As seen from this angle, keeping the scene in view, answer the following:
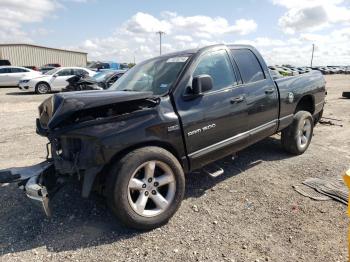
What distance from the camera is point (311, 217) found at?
361 centimetres

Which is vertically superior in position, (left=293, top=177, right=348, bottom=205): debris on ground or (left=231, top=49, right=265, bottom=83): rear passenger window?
(left=231, top=49, right=265, bottom=83): rear passenger window

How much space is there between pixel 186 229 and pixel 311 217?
1.38 m

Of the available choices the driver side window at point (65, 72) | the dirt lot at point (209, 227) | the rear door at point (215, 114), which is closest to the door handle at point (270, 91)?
the rear door at point (215, 114)

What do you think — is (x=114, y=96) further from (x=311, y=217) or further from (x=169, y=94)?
(x=311, y=217)

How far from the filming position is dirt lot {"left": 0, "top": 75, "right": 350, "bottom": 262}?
305cm

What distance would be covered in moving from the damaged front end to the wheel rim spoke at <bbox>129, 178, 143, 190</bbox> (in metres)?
0.33

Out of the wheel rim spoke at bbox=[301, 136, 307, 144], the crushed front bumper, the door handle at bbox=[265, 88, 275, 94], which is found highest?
the door handle at bbox=[265, 88, 275, 94]

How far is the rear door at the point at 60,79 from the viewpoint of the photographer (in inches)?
755

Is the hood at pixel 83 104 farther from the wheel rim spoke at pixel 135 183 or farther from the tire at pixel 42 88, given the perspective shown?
the tire at pixel 42 88

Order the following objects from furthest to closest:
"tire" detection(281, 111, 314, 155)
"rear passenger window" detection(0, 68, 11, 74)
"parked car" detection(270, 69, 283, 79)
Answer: "rear passenger window" detection(0, 68, 11, 74), "tire" detection(281, 111, 314, 155), "parked car" detection(270, 69, 283, 79)

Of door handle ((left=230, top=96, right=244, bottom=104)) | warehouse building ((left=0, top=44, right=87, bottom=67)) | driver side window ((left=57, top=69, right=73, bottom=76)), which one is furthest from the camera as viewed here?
warehouse building ((left=0, top=44, right=87, bottom=67))

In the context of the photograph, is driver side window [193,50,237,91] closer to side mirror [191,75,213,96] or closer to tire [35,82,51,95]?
side mirror [191,75,213,96]

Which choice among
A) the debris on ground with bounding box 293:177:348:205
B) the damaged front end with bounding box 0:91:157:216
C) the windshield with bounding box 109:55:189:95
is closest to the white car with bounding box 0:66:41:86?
the windshield with bounding box 109:55:189:95

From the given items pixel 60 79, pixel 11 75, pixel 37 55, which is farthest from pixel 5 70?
pixel 37 55
